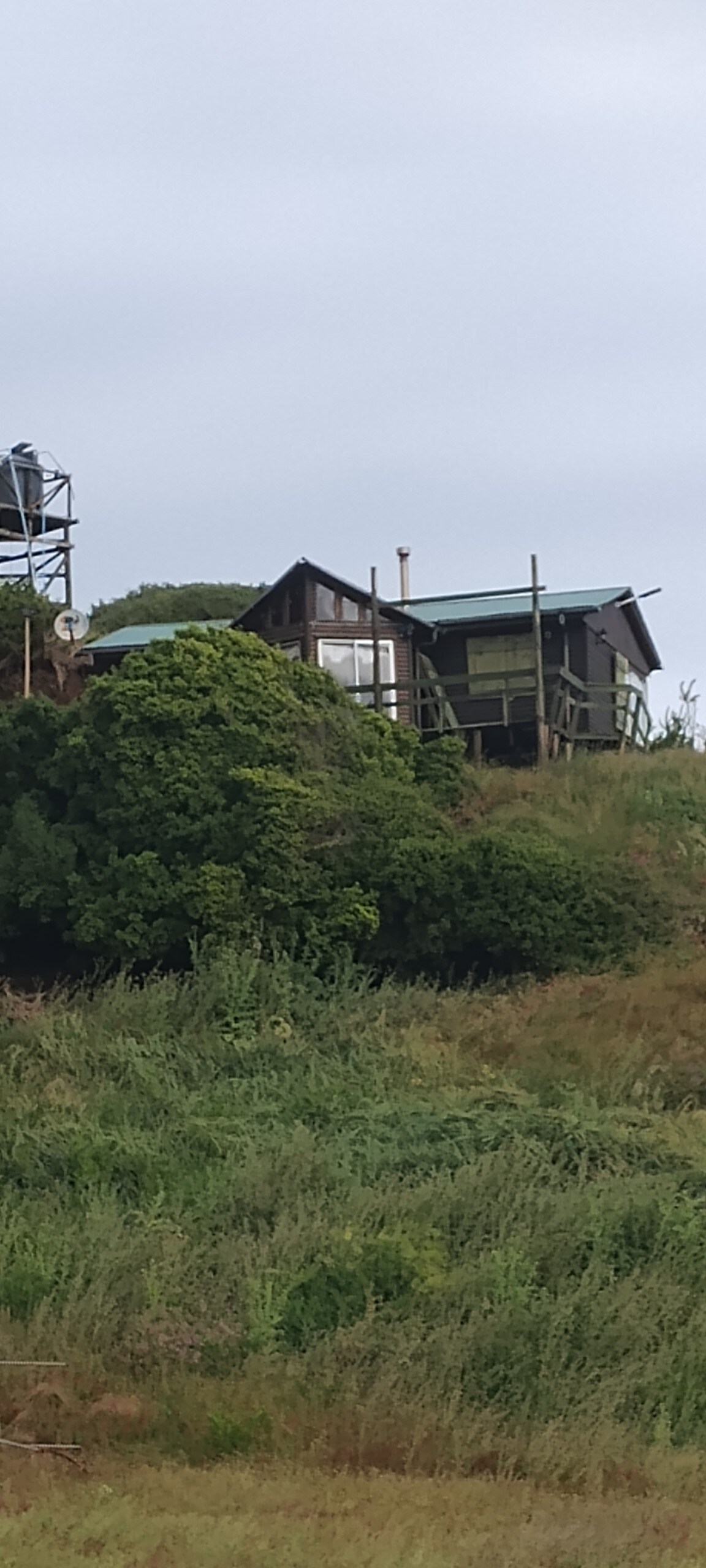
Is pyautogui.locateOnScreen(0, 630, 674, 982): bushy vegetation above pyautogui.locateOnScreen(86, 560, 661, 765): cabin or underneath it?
underneath

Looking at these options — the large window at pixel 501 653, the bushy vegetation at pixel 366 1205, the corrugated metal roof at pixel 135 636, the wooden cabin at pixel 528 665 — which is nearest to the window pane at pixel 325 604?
the wooden cabin at pixel 528 665

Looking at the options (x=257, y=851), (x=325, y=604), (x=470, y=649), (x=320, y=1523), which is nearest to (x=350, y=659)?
(x=325, y=604)

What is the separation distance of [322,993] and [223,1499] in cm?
1267

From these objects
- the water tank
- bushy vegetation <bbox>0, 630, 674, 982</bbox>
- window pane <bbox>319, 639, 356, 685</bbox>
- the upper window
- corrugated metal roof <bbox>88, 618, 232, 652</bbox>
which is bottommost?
bushy vegetation <bbox>0, 630, 674, 982</bbox>

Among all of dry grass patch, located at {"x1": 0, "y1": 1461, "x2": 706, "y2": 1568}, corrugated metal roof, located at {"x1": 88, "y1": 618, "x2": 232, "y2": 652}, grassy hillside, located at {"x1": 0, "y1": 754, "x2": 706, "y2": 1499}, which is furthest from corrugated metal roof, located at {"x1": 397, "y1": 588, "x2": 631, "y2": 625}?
dry grass patch, located at {"x1": 0, "y1": 1461, "x2": 706, "y2": 1568}

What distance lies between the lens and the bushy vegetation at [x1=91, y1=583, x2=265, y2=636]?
2327 inches

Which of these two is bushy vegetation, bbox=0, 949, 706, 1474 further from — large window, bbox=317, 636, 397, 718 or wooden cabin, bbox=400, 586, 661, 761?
large window, bbox=317, 636, 397, 718

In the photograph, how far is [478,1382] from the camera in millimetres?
10406

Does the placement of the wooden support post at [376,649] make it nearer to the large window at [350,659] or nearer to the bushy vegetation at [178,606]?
the large window at [350,659]

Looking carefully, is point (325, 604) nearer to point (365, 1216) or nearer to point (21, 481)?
point (21, 481)

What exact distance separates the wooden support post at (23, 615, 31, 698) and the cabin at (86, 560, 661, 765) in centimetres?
192

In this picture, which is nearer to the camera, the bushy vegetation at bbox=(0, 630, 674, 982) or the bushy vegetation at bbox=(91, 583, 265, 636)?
the bushy vegetation at bbox=(0, 630, 674, 982)

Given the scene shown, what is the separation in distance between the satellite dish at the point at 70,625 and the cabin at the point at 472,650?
0.96 meters

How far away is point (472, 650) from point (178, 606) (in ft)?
89.8
